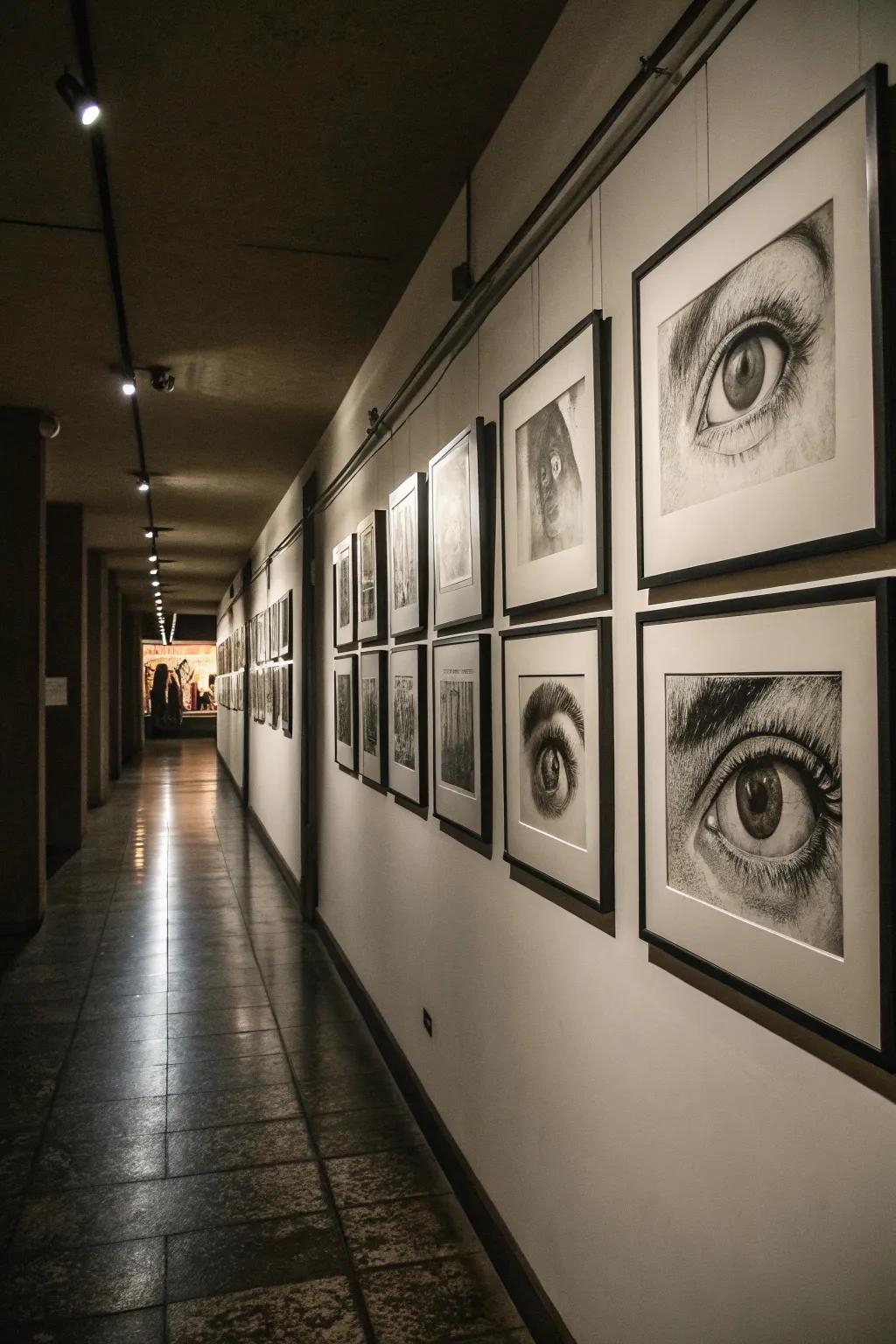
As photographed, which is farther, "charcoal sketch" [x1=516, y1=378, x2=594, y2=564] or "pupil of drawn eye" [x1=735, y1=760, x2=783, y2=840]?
"charcoal sketch" [x1=516, y1=378, x2=594, y2=564]

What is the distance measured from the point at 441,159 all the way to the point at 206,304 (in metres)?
1.64

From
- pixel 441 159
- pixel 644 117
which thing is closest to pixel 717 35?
pixel 644 117

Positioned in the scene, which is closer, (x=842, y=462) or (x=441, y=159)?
(x=842, y=462)

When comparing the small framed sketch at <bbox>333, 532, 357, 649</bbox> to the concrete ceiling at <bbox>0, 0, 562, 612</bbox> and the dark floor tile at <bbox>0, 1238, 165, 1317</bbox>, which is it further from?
the dark floor tile at <bbox>0, 1238, 165, 1317</bbox>

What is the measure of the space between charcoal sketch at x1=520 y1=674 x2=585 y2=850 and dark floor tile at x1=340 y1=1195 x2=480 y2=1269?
55.2 inches

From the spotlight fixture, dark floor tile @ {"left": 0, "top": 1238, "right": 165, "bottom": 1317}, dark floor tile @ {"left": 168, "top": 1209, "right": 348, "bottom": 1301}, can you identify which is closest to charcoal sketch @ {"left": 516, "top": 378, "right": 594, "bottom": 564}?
the spotlight fixture

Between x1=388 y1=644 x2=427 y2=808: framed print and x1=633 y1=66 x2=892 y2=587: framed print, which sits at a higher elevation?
x1=633 y1=66 x2=892 y2=587: framed print

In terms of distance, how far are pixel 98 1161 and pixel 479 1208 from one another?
4.70ft

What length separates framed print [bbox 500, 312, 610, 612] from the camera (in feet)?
7.05

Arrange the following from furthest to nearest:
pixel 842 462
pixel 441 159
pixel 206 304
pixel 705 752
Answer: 1. pixel 206 304
2. pixel 441 159
3. pixel 705 752
4. pixel 842 462

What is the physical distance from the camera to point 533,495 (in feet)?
8.36

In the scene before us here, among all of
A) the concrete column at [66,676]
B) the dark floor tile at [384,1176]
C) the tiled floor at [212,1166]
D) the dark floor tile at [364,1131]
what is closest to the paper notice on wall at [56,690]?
the concrete column at [66,676]

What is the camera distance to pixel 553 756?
242 centimetres

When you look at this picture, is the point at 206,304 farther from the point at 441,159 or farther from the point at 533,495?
the point at 533,495
